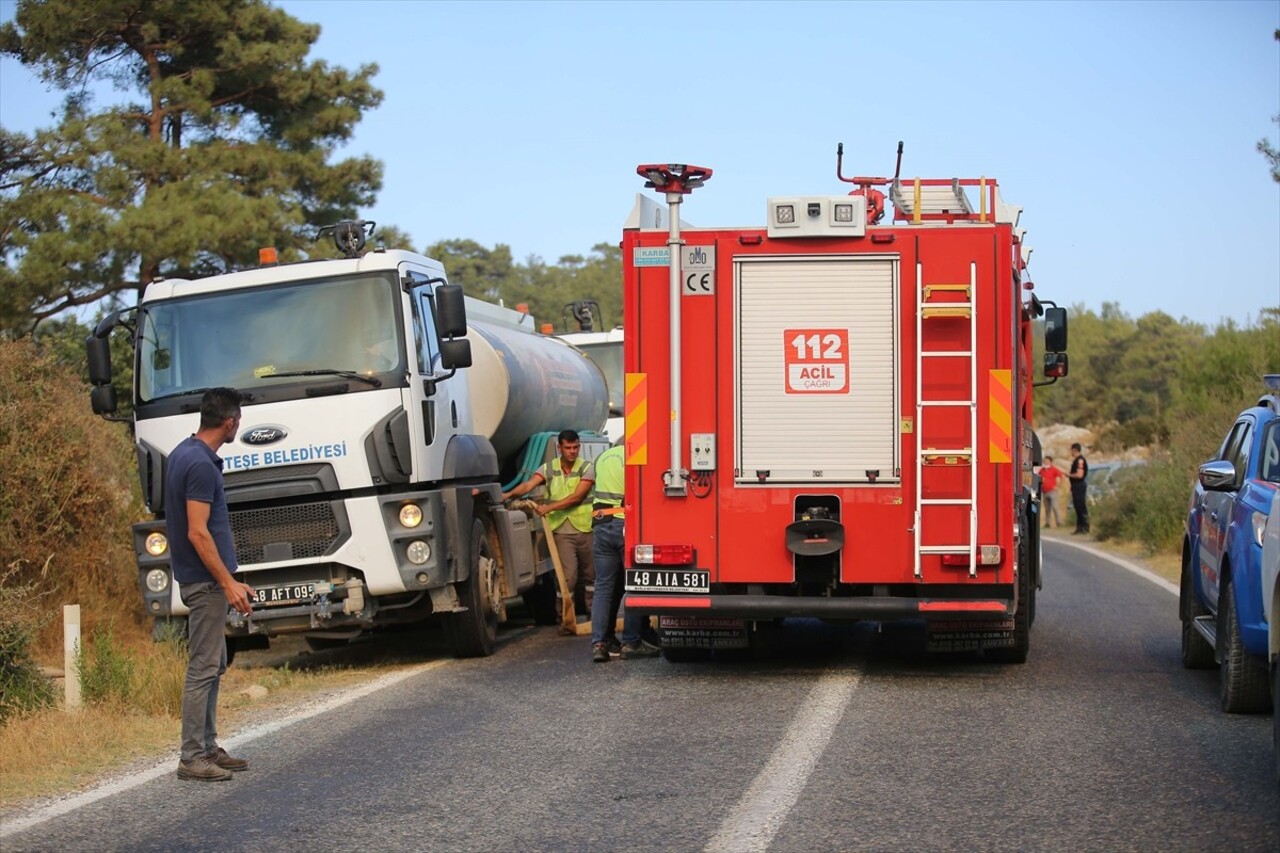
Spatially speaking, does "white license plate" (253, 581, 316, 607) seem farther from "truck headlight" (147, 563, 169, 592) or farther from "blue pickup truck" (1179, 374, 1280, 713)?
"blue pickup truck" (1179, 374, 1280, 713)

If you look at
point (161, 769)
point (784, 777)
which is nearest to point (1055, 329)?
point (784, 777)

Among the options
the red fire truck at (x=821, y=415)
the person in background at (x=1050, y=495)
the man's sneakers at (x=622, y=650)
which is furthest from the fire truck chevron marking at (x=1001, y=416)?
the person in background at (x=1050, y=495)

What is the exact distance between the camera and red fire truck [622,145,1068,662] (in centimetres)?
1025

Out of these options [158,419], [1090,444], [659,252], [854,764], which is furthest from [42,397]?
[1090,444]

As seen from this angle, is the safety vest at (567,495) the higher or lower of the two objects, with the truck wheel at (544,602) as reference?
higher

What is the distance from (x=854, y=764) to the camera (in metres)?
7.71

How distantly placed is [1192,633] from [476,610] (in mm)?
5281

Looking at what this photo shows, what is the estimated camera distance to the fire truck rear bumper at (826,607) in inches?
404

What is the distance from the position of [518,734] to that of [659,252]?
3430 mm

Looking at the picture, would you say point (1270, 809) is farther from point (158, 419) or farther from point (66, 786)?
point (158, 419)

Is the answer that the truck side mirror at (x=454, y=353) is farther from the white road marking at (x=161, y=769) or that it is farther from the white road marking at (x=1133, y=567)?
the white road marking at (x=1133, y=567)

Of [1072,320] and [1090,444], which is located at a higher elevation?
[1072,320]

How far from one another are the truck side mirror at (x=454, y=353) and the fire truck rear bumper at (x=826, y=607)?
236 centimetres

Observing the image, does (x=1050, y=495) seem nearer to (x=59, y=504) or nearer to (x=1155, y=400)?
(x=59, y=504)
